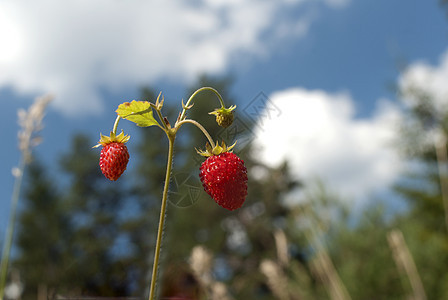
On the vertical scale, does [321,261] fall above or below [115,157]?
above

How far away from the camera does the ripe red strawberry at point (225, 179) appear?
1.33ft

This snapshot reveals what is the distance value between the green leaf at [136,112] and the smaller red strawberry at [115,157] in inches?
1.9

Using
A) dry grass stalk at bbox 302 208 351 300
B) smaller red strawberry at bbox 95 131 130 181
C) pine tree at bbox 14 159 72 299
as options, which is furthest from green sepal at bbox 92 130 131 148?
pine tree at bbox 14 159 72 299

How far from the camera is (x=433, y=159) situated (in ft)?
25.5

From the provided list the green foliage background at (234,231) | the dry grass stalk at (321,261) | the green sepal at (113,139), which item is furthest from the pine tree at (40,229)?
the green sepal at (113,139)

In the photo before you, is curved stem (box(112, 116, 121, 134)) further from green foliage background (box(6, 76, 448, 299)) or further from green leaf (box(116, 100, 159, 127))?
green foliage background (box(6, 76, 448, 299))

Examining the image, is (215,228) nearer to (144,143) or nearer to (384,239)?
(144,143)

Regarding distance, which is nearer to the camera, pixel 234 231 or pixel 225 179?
pixel 225 179

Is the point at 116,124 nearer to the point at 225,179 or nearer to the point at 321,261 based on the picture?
the point at 225,179

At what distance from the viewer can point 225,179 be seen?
0.41 m

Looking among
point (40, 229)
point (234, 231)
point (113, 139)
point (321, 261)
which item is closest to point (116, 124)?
point (113, 139)

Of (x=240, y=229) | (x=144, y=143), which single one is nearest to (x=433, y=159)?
(x=240, y=229)

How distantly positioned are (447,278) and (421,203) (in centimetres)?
266

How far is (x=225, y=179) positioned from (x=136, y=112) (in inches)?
4.4
